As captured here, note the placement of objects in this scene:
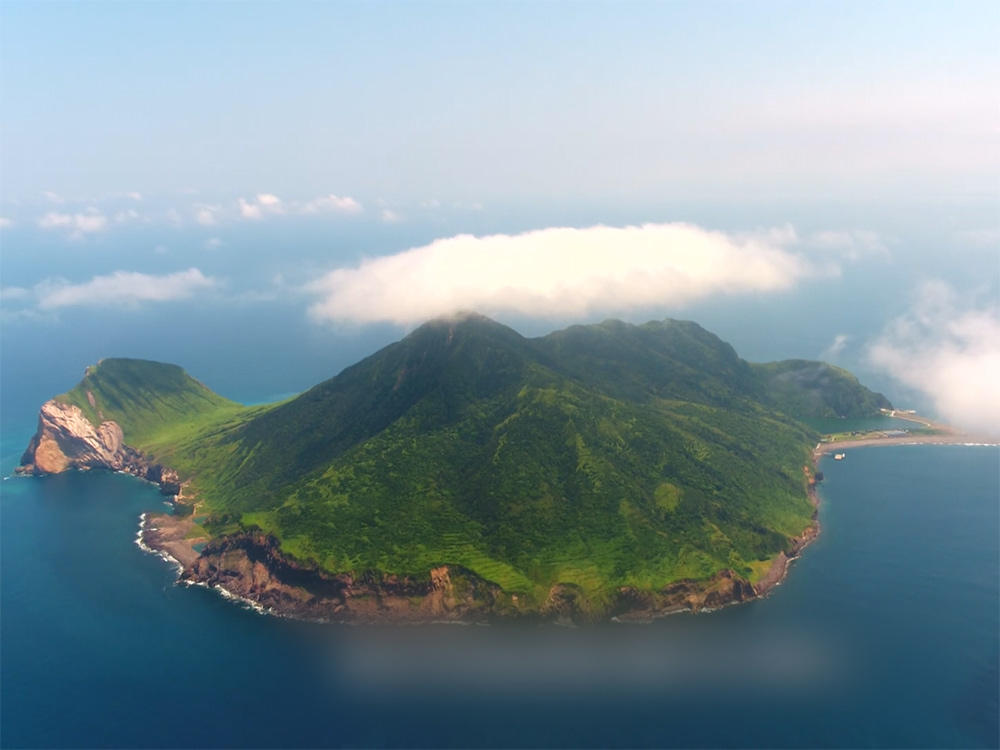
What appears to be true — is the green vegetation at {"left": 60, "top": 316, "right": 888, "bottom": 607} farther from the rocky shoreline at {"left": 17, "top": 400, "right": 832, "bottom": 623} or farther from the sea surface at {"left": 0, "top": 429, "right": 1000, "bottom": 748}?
the sea surface at {"left": 0, "top": 429, "right": 1000, "bottom": 748}

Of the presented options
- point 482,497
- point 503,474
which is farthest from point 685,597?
point 482,497

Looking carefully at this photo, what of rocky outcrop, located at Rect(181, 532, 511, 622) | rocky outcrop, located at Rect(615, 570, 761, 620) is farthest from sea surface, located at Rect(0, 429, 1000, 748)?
rocky outcrop, located at Rect(181, 532, 511, 622)

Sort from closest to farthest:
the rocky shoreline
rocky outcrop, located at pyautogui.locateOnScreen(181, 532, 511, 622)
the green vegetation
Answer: the rocky shoreline, rocky outcrop, located at pyautogui.locateOnScreen(181, 532, 511, 622), the green vegetation

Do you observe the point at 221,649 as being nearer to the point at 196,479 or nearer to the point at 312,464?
the point at 312,464

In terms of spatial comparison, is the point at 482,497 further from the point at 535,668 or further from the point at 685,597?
the point at 685,597

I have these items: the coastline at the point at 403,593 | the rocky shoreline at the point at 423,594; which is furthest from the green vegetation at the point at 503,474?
the coastline at the point at 403,593
